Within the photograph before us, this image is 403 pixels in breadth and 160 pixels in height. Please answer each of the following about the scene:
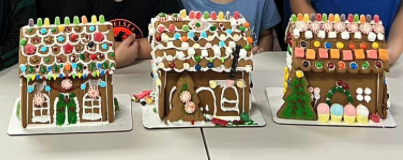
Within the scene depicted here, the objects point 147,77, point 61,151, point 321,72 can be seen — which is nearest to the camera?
point 61,151

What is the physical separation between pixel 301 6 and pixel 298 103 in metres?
0.70

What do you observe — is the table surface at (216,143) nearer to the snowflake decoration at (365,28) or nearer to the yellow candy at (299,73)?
the yellow candy at (299,73)

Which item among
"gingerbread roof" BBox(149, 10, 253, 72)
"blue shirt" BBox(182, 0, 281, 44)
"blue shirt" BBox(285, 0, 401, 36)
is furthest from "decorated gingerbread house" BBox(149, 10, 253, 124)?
"blue shirt" BBox(285, 0, 401, 36)

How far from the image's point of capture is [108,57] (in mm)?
1190

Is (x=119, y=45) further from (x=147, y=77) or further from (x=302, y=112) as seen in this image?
(x=302, y=112)

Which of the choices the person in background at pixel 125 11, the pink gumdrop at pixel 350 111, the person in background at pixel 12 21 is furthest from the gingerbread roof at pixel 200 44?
the person in background at pixel 12 21

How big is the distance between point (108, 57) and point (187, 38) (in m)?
0.18

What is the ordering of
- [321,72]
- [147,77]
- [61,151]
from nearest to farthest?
[61,151]
[321,72]
[147,77]

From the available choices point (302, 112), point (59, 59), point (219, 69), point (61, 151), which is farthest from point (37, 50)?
point (302, 112)

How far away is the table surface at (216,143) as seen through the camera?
1120 mm

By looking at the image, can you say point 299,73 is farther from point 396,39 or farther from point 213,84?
point 396,39

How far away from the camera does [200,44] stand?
122 cm

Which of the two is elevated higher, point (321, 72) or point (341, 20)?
point (341, 20)

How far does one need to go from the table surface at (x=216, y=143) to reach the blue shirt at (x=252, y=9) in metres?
0.69
